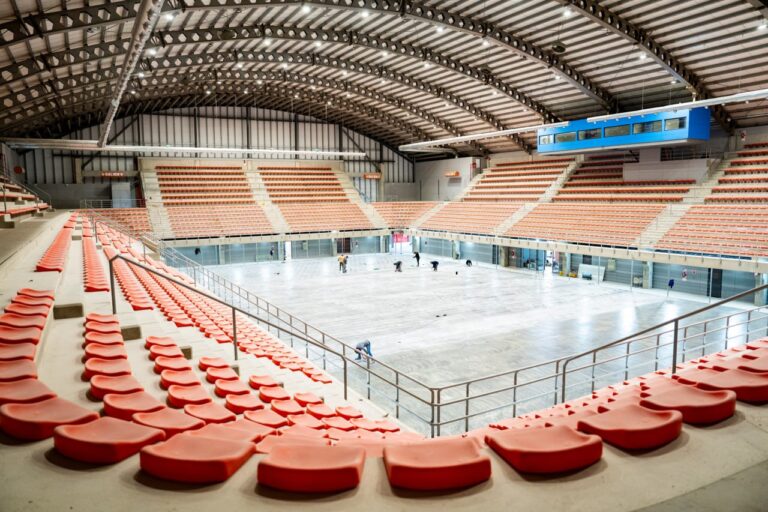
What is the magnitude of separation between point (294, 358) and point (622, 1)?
709 inches

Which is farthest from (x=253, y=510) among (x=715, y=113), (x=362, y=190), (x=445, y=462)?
(x=362, y=190)

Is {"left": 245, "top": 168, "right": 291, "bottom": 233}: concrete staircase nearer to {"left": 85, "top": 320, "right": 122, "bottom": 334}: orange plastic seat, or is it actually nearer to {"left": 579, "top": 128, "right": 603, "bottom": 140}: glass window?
{"left": 579, "top": 128, "right": 603, "bottom": 140}: glass window

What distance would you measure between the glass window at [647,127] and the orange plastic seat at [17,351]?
94.1 feet

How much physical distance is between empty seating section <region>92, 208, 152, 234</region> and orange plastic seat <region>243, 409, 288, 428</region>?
1184 inches

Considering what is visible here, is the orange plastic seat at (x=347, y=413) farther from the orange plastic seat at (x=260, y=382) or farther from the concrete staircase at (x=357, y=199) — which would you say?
the concrete staircase at (x=357, y=199)

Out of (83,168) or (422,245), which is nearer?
(83,168)

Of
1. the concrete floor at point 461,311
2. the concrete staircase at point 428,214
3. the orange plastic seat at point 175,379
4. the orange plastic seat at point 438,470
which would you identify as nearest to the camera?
the orange plastic seat at point 438,470

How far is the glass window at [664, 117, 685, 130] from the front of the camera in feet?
79.4

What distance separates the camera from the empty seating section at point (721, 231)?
795 inches

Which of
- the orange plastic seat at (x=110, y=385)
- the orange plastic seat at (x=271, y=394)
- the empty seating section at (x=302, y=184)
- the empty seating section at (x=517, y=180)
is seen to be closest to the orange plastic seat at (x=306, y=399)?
the orange plastic seat at (x=271, y=394)

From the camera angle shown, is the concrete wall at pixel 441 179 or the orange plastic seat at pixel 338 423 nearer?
the orange plastic seat at pixel 338 423

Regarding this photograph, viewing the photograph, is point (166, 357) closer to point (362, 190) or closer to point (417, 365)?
point (417, 365)

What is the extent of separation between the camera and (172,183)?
36938 millimetres

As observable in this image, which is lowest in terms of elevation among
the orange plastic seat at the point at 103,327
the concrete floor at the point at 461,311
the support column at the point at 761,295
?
the concrete floor at the point at 461,311
